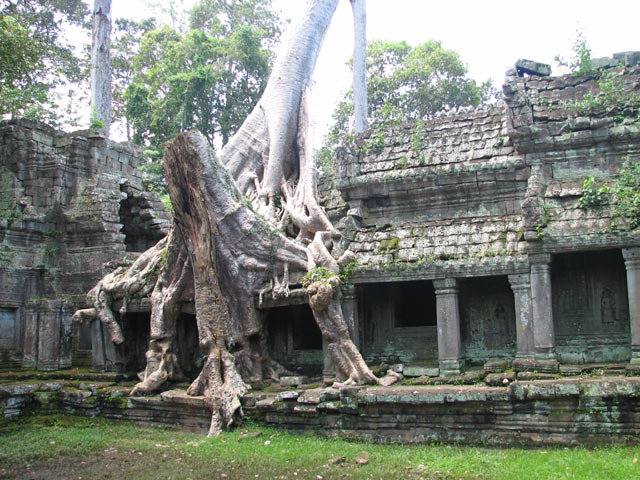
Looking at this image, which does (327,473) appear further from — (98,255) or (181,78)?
(181,78)

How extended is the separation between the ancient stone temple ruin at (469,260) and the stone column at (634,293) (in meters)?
0.02

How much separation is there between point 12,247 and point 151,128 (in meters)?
11.0

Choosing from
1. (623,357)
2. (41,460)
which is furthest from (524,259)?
(41,460)

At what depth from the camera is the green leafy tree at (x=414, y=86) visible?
2556 centimetres

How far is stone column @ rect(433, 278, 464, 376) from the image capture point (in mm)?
9508

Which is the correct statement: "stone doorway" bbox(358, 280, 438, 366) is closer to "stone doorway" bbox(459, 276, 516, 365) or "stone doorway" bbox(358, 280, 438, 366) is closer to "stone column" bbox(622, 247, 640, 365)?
"stone doorway" bbox(459, 276, 516, 365)

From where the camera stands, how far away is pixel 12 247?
15.1 m

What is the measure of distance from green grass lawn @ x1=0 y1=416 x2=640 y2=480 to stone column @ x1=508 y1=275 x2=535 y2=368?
5.45ft

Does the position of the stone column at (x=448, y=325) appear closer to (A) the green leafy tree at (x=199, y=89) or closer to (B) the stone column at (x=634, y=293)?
(B) the stone column at (x=634, y=293)

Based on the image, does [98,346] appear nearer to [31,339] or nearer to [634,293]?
[31,339]

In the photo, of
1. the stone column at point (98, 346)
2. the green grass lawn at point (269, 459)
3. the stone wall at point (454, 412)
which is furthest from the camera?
the stone column at point (98, 346)

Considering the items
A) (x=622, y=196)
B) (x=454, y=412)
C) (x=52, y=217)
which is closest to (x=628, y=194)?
(x=622, y=196)

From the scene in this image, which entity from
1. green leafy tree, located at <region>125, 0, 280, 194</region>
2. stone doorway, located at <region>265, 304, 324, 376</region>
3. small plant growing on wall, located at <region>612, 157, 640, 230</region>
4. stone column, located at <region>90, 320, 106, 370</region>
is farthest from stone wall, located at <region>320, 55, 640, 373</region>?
green leafy tree, located at <region>125, 0, 280, 194</region>

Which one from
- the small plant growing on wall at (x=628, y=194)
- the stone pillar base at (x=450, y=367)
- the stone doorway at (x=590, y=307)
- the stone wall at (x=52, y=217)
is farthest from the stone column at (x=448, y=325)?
the stone wall at (x=52, y=217)
